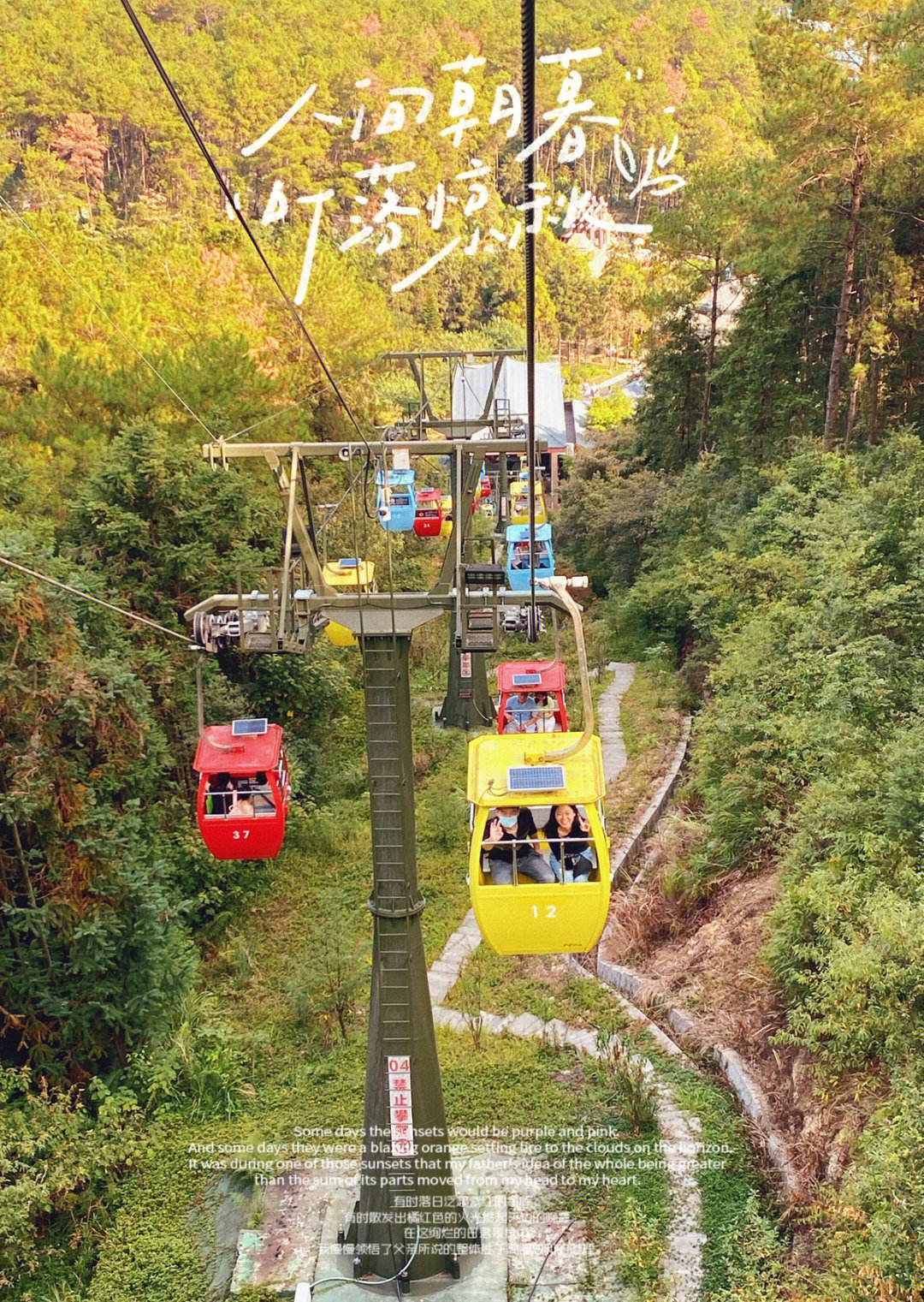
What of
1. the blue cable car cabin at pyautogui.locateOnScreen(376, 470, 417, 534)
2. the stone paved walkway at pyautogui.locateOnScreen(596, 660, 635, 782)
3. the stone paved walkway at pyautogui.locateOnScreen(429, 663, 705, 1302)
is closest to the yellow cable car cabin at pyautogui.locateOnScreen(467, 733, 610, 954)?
the stone paved walkway at pyautogui.locateOnScreen(429, 663, 705, 1302)

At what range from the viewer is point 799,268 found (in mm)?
21375

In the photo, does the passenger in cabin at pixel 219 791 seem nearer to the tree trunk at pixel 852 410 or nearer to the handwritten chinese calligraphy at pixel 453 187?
the tree trunk at pixel 852 410

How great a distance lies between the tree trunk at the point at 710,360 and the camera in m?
24.5

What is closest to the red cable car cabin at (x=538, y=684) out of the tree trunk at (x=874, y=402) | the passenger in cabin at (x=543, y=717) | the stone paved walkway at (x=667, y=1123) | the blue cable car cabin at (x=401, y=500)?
the passenger in cabin at (x=543, y=717)

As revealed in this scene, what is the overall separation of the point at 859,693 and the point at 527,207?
8.25m

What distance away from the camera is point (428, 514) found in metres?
19.4

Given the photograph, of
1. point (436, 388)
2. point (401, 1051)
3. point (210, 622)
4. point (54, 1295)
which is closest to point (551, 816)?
point (401, 1051)

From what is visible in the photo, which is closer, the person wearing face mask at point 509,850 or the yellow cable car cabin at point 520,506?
the person wearing face mask at point 509,850

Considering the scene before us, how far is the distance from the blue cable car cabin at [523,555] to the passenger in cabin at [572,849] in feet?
23.0

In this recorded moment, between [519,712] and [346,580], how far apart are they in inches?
120

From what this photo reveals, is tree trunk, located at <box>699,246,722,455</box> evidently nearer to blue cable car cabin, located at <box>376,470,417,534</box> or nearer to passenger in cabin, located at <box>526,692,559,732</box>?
blue cable car cabin, located at <box>376,470,417,534</box>

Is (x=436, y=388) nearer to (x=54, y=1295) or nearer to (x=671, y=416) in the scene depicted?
(x=671, y=416)

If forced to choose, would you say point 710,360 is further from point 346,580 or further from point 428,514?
point 346,580

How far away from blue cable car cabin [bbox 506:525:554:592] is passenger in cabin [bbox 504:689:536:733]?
2505 mm
